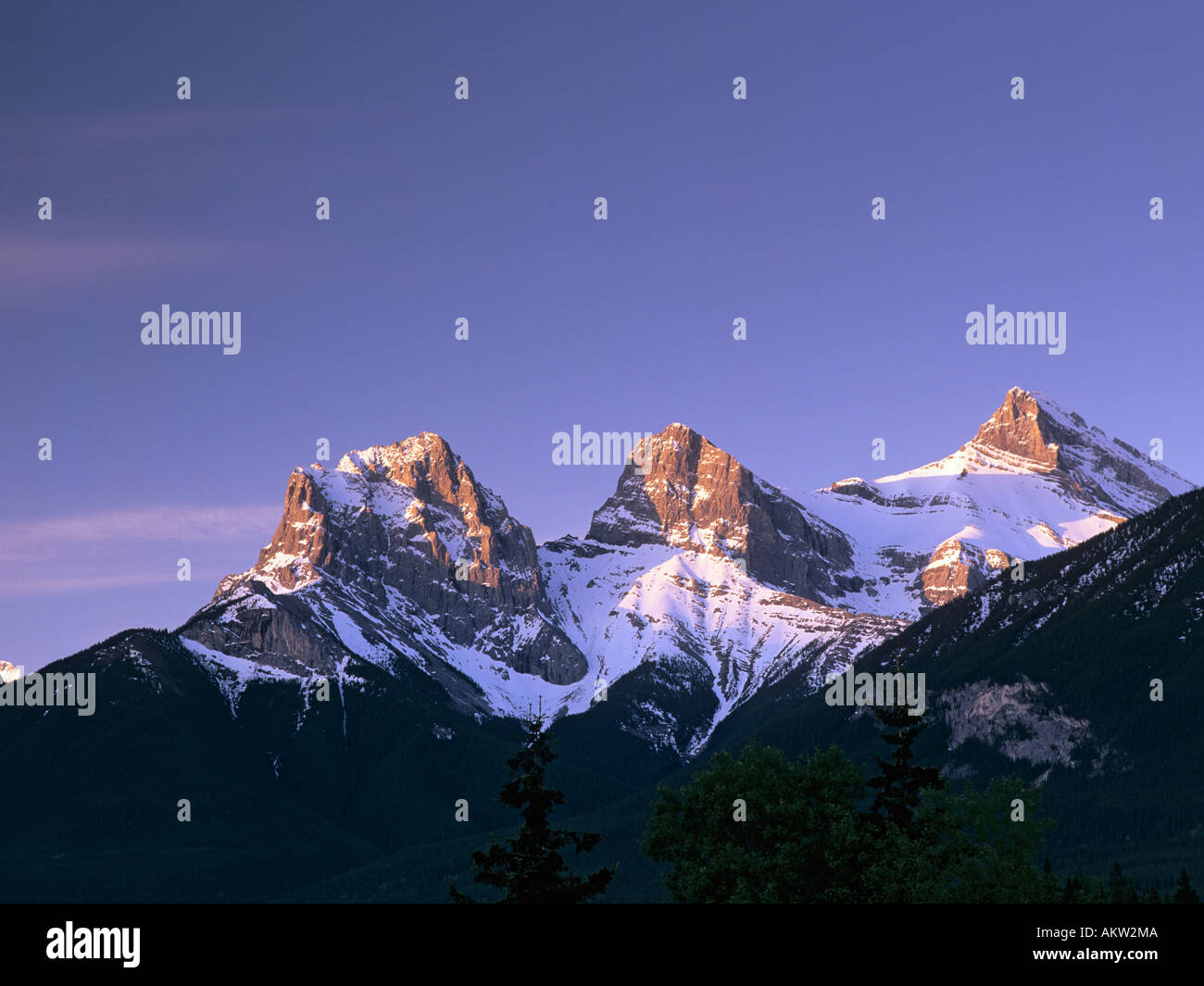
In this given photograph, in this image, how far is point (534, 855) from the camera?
61.8 meters

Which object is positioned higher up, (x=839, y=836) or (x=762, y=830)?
(x=839, y=836)

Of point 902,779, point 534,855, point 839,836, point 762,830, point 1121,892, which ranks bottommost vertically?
point 1121,892

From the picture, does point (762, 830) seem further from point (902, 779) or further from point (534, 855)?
point (534, 855)

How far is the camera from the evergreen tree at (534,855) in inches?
2397

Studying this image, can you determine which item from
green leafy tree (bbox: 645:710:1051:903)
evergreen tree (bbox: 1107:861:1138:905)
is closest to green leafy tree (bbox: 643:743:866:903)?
green leafy tree (bbox: 645:710:1051:903)

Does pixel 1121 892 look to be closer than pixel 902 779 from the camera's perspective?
No

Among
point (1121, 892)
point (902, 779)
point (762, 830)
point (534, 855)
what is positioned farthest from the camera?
point (1121, 892)

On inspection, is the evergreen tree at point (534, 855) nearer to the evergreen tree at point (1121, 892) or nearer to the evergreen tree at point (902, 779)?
the evergreen tree at point (902, 779)

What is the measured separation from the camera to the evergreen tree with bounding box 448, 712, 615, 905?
2397 inches

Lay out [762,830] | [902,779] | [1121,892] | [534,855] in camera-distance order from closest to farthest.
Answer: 1. [534,855]
2. [902,779]
3. [762,830]
4. [1121,892]

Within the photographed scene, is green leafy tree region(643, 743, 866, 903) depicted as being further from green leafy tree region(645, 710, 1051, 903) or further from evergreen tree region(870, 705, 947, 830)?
evergreen tree region(870, 705, 947, 830)

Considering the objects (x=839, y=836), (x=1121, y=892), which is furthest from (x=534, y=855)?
(x=1121, y=892)

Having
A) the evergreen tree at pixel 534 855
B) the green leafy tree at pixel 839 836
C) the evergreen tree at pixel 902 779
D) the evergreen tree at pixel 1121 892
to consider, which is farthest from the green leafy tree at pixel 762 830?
the evergreen tree at pixel 1121 892
